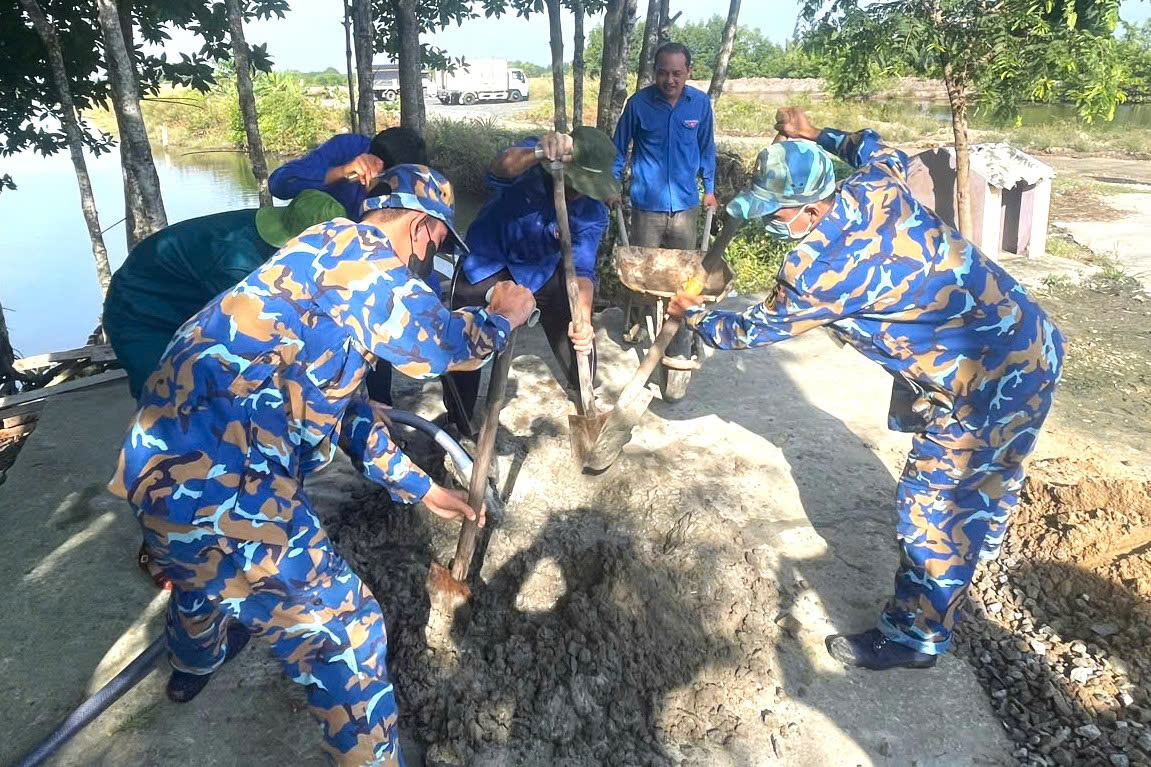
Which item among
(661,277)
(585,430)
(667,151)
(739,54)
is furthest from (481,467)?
(739,54)

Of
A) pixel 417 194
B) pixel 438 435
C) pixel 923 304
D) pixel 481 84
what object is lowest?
pixel 438 435

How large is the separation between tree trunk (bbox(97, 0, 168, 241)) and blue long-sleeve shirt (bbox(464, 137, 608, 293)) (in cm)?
249

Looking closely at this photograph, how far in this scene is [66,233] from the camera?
1330 centimetres

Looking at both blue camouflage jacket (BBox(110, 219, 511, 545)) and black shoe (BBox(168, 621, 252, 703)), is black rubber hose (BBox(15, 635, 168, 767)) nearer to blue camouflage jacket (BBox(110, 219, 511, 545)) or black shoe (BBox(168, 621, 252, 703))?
black shoe (BBox(168, 621, 252, 703))

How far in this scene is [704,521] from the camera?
3.38 m

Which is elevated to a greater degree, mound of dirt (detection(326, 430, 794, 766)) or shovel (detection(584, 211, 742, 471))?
shovel (detection(584, 211, 742, 471))

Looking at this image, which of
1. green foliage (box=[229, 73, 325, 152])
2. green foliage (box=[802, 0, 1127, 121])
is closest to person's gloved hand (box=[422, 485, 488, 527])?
green foliage (box=[802, 0, 1127, 121])

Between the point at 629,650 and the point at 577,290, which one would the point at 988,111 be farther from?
the point at 629,650

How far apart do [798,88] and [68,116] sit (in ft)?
126

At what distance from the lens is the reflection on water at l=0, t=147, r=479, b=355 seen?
380 inches

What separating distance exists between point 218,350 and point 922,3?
5.86 m

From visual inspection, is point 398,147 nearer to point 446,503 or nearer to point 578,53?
point 446,503

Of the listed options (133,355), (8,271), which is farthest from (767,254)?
(8,271)

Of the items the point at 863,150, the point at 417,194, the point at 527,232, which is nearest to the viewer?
the point at 417,194
